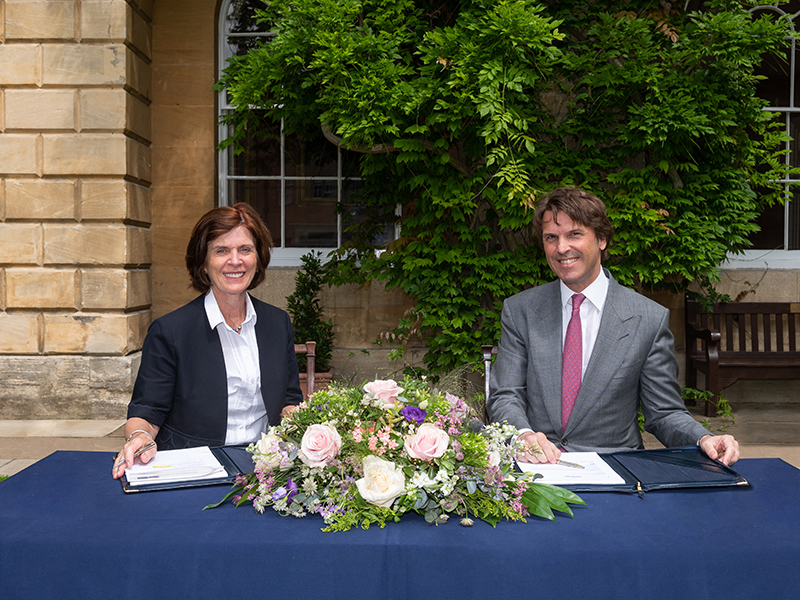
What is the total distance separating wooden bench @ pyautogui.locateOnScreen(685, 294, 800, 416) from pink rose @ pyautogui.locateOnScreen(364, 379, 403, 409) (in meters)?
4.82

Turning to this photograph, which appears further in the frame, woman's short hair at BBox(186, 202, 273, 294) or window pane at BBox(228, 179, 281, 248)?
window pane at BBox(228, 179, 281, 248)

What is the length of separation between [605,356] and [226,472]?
1.39m

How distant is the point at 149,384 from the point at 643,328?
183 cm

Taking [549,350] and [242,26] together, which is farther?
[242,26]

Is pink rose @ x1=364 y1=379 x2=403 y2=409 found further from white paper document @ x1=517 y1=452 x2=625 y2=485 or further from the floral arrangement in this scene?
white paper document @ x1=517 y1=452 x2=625 y2=485

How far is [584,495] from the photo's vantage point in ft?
5.32

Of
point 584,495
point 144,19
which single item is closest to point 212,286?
point 584,495

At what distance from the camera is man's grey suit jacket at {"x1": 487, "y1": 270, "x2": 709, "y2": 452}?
229 cm

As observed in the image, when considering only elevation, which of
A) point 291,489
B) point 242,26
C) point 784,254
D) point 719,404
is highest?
point 242,26

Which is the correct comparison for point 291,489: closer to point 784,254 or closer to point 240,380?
point 240,380

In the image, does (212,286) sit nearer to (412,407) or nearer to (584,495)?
(412,407)

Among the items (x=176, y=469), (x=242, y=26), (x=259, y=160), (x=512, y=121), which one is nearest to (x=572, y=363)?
(x=176, y=469)

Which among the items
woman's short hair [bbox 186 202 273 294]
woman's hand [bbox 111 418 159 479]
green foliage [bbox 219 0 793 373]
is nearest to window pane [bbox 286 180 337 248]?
green foliage [bbox 219 0 793 373]

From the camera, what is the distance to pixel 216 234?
2395mm
